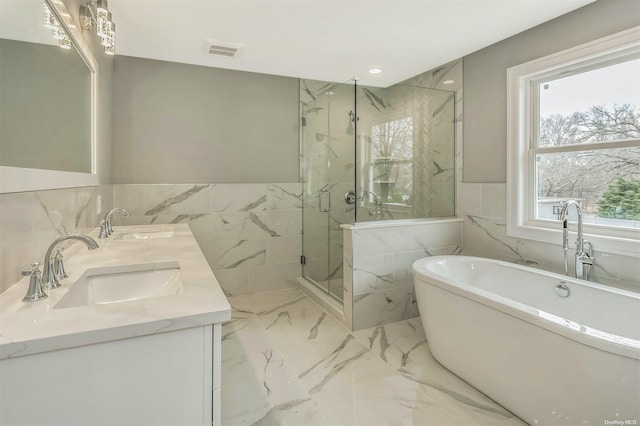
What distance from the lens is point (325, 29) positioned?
2.60 metres

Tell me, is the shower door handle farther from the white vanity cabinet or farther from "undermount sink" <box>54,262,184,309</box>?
the white vanity cabinet

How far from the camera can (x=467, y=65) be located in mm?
3111

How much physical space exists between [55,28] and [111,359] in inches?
54.1

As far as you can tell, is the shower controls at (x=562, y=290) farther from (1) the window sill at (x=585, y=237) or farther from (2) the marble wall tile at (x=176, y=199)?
(2) the marble wall tile at (x=176, y=199)

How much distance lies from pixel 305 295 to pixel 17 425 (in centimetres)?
295

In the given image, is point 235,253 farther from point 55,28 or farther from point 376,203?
point 55,28

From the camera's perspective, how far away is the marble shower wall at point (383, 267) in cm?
280

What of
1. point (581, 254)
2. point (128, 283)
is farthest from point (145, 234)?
point (581, 254)

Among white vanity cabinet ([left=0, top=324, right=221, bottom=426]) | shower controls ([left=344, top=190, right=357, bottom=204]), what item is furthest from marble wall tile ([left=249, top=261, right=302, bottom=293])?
white vanity cabinet ([left=0, top=324, right=221, bottom=426])

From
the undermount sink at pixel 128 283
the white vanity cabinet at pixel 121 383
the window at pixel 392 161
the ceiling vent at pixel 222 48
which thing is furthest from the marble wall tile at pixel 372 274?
the ceiling vent at pixel 222 48

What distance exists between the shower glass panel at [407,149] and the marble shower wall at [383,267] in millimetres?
243

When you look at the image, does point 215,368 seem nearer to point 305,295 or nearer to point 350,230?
point 350,230

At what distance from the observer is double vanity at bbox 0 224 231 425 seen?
31.6 inches

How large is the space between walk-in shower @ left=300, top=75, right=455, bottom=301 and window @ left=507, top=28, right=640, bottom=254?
664 millimetres
